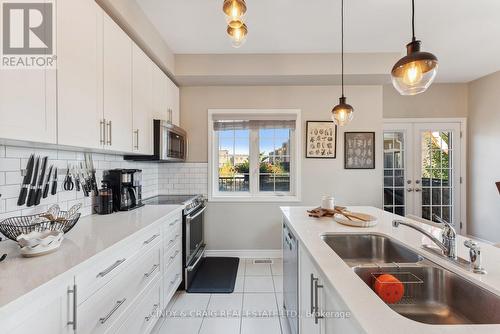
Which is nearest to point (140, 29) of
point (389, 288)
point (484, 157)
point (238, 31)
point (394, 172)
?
point (238, 31)

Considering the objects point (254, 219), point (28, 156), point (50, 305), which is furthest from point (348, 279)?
point (254, 219)

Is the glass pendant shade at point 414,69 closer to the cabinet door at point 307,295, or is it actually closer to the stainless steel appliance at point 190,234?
the cabinet door at point 307,295

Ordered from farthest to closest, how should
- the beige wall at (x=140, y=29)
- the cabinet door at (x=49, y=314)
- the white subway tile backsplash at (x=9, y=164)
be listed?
1. the beige wall at (x=140, y=29)
2. the white subway tile backsplash at (x=9, y=164)
3. the cabinet door at (x=49, y=314)

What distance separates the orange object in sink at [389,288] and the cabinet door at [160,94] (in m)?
2.54

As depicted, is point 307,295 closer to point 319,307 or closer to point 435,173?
point 319,307

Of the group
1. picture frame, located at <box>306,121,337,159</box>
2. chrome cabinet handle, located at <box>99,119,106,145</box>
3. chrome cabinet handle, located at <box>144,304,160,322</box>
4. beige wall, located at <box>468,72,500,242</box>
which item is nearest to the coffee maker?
chrome cabinet handle, located at <box>99,119,106,145</box>

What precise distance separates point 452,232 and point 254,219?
2.61m

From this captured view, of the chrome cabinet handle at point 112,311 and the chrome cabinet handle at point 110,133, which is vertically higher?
the chrome cabinet handle at point 110,133

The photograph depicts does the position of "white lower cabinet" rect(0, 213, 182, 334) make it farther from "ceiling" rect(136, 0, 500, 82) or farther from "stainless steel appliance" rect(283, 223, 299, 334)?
"ceiling" rect(136, 0, 500, 82)

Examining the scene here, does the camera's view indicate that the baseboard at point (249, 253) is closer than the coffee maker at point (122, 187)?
No

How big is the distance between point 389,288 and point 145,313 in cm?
160

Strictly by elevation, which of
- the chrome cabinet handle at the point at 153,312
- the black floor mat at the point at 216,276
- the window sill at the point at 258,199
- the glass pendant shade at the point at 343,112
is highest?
the glass pendant shade at the point at 343,112

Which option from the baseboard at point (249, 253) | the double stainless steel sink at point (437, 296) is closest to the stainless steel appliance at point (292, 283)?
the double stainless steel sink at point (437, 296)

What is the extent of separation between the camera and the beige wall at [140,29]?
6.12ft
